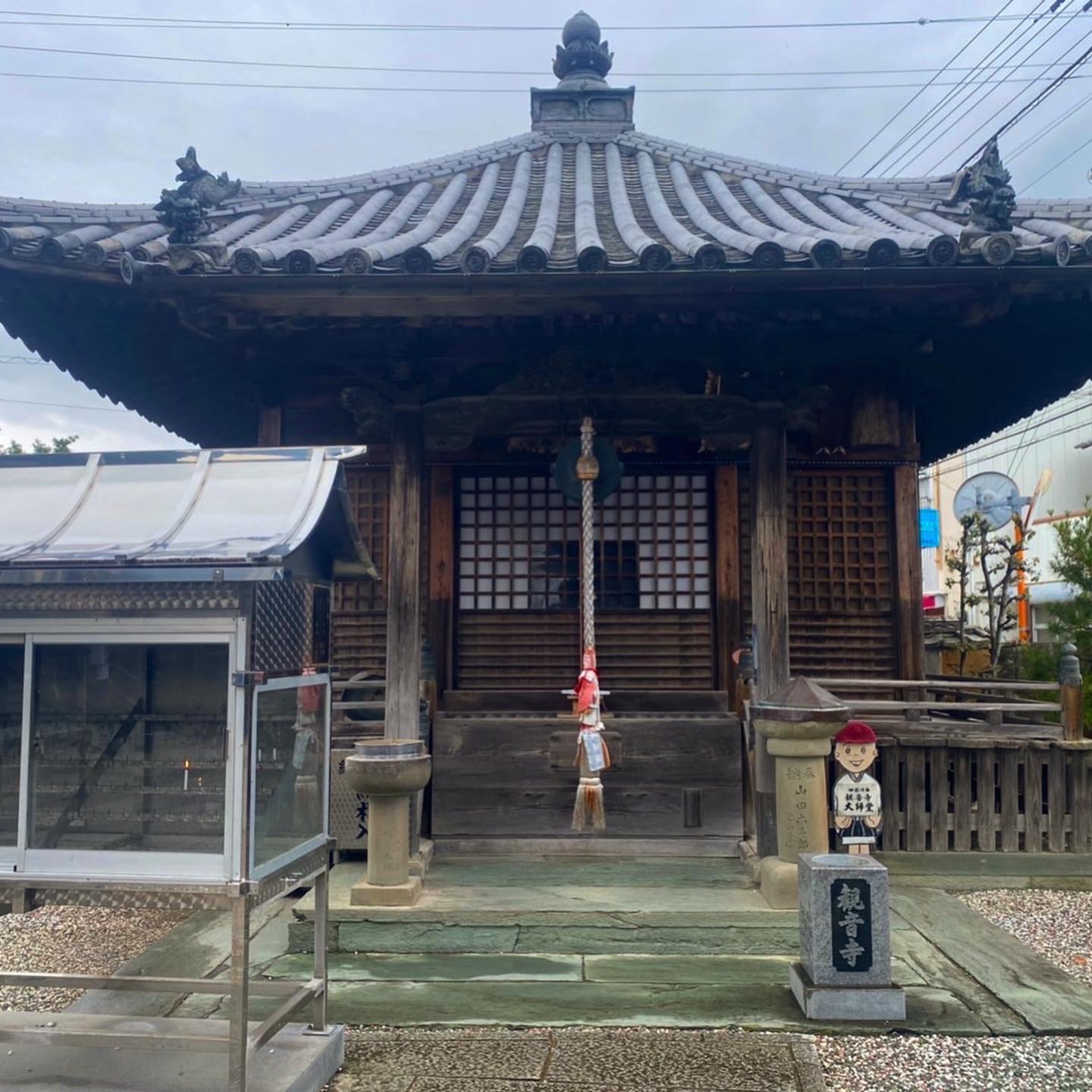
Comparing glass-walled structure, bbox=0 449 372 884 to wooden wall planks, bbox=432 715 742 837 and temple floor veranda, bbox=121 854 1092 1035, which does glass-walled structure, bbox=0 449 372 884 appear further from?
wooden wall planks, bbox=432 715 742 837

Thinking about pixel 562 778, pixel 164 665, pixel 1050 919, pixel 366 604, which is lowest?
pixel 1050 919

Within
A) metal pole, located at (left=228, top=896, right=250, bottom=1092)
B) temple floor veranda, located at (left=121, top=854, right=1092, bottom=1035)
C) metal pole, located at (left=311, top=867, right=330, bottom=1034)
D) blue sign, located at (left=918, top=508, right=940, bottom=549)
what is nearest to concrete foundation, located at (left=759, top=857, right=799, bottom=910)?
temple floor veranda, located at (left=121, top=854, right=1092, bottom=1035)

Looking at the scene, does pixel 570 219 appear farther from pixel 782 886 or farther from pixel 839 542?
pixel 782 886

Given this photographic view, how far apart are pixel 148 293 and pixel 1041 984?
6.79 metres

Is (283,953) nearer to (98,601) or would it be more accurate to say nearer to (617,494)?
(98,601)

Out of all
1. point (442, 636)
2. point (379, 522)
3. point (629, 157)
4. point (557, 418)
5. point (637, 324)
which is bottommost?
point (442, 636)

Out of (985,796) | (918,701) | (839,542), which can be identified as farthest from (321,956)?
(839,542)

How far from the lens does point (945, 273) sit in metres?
5.68

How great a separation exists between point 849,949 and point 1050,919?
2746mm

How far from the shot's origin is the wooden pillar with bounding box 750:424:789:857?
22.4ft

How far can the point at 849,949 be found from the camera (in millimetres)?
4758

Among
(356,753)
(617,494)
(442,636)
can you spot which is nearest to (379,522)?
(442,636)

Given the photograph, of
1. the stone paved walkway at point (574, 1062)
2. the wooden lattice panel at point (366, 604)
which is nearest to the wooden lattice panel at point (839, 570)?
the wooden lattice panel at point (366, 604)

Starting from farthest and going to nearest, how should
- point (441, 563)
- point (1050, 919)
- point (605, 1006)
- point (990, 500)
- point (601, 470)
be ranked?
1. point (990, 500)
2. point (441, 563)
3. point (601, 470)
4. point (1050, 919)
5. point (605, 1006)
